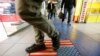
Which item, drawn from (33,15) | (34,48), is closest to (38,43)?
(34,48)

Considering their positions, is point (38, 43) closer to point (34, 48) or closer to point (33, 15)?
point (34, 48)

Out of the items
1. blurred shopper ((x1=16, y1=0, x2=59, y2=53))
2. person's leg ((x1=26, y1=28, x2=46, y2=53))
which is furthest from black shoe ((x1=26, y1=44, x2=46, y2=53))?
blurred shopper ((x1=16, y1=0, x2=59, y2=53))

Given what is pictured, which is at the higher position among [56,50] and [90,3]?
[90,3]

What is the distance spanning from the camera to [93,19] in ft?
23.4

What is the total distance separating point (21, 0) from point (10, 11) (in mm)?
3227

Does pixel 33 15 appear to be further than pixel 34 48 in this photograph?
No

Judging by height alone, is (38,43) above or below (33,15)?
below

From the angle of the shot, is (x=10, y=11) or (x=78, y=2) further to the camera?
(x=78, y=2)

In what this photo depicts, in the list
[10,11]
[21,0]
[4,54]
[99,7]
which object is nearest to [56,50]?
[4,54]

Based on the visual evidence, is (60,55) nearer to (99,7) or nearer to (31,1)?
(31,1)

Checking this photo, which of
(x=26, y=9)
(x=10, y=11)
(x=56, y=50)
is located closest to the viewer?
(x=26, y=9)

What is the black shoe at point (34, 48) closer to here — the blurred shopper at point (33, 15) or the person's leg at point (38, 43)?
the person's leg at point (38, 43)

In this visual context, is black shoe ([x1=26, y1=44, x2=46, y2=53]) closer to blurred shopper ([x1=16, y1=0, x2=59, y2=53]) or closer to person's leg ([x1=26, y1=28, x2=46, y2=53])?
person's leg ([x1=26, y1=28, x2=46, y2=53])

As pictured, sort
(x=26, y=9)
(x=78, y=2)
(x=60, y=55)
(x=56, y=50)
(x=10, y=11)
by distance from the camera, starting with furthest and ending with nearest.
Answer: (x=78, y=2) < (x=10, y=11) < (x=56, y=50) < (x=60, y=55) < (x=26, y=9)
